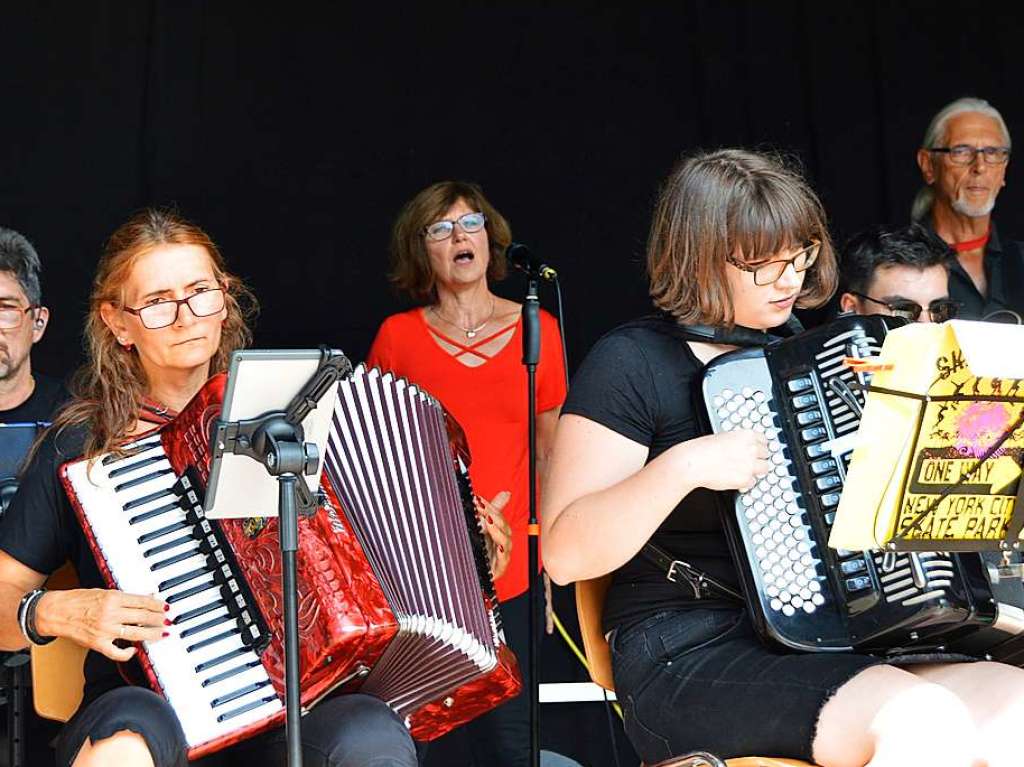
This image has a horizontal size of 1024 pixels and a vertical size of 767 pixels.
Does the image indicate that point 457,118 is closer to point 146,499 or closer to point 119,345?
point 119,345

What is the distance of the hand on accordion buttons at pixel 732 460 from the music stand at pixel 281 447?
584 millimetres

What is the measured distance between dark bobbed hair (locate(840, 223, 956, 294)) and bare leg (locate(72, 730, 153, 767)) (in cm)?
207

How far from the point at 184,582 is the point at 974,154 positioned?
114 inches

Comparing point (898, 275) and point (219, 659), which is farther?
point (898, 275)

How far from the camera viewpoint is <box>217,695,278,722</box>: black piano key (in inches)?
97.9

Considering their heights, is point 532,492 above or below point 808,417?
below

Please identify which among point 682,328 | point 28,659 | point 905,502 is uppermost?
point 682,328

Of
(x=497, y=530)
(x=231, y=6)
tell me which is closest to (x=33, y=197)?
(x=231, y=6)

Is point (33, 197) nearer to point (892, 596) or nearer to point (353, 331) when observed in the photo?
point (353, 331)

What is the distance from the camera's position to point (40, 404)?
3971 mm

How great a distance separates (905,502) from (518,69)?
3131mm

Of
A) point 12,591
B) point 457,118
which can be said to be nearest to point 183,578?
point 12,591

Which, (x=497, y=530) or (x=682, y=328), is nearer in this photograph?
(x=682, y=328)

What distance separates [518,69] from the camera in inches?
196
